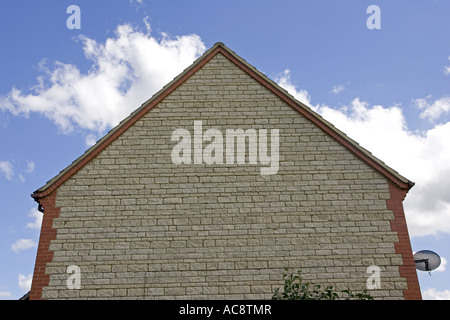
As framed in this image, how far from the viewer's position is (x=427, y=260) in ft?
34.1

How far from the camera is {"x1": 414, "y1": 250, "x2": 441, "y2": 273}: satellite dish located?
10367 millimetres

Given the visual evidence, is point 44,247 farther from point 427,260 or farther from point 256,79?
point 427,260

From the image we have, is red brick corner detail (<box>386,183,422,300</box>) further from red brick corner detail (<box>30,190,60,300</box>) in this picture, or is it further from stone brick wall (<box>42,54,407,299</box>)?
red brick corner detail (<box>30,190,60,300</box>)

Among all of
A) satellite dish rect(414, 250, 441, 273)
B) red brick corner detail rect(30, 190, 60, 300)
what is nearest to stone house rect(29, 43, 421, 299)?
red brick corner detail rect(30, 190, 60, 300)

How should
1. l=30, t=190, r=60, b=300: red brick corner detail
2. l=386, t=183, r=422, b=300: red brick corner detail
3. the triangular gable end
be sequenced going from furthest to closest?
1. the triangular gable end
2. l=30, t=190, r=60, b=300: red brick corner detail
3. l=386, t=183, r=422, b=300: red brick corner detail

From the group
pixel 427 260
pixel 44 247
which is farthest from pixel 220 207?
pixel 427 260

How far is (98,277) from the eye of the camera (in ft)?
31.3

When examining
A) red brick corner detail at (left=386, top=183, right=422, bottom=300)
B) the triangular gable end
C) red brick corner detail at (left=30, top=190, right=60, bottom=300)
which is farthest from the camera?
the triangular gable end

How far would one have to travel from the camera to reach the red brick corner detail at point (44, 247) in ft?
31.0

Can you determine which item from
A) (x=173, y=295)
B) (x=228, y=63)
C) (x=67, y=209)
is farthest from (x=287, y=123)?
(x=67, y=209)

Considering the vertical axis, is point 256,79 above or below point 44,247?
above

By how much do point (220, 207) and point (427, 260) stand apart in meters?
5.08

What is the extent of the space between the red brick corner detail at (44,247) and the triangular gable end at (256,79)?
0.24 metres

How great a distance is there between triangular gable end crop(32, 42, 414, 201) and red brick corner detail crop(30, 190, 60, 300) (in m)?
0.24
